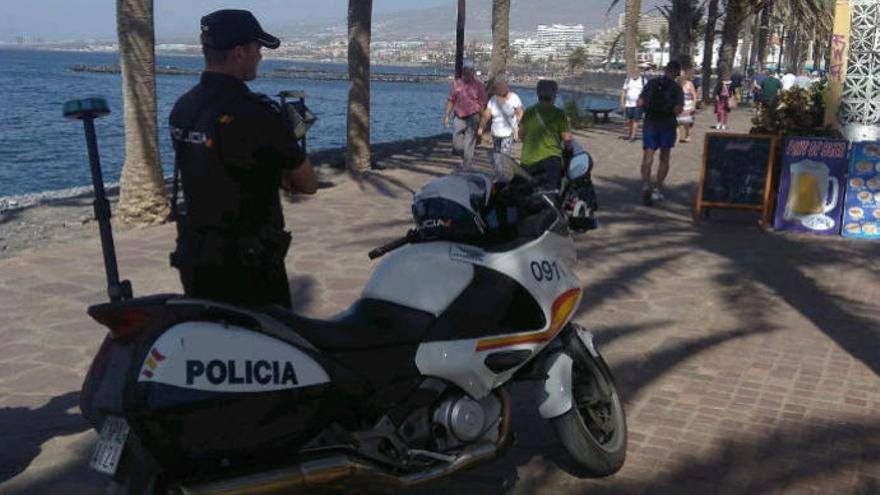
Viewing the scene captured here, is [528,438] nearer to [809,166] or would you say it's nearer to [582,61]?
[809,166]

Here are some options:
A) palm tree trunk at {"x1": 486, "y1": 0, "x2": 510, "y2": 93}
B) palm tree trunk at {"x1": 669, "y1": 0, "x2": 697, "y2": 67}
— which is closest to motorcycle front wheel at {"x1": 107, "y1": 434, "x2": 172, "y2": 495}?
palm tree trunk at {"x1": 486, "y1": 0, "x2": 510, "y2": 93}

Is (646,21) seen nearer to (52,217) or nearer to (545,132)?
(545,132)

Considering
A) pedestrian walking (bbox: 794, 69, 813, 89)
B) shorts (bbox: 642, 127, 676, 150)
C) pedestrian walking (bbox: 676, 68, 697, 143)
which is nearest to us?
shorts (bbox: 642, 127, 676, 150)

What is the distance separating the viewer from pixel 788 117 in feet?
37.2

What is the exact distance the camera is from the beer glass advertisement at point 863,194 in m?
10.0

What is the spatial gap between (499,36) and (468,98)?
24.1 feet

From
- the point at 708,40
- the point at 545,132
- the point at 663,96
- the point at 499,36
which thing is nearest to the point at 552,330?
the point at 545,132

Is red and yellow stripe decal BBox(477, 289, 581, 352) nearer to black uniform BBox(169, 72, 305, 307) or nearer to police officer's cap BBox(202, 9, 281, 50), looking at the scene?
black uniform BBox(169, 72, 305, 307)

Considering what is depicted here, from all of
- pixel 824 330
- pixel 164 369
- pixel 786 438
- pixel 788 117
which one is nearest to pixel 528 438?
pixel 786 438

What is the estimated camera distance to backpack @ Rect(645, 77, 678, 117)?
39.1 ft

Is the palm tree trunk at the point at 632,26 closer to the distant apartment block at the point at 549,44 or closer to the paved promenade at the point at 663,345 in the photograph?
the paved promenade at the point at 663,345

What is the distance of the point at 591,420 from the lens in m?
4.62

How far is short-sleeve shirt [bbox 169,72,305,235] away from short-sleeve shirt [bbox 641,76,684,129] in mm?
8996

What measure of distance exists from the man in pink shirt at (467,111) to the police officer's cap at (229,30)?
11.1 m
